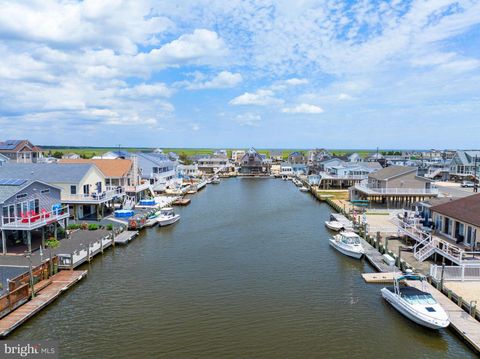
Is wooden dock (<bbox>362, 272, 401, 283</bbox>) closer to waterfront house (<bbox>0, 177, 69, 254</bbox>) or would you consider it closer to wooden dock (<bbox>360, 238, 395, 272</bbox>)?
wooden dock (<bbox>360, 238, 395, 272</bbox>)

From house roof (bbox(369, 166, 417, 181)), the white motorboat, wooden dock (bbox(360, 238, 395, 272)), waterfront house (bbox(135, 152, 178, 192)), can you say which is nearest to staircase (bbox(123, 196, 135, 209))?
waterfront house (bbox(135, 152, 178, 192))

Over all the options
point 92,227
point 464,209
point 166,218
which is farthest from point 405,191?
point 92,227

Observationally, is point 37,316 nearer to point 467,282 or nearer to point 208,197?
point 467,282

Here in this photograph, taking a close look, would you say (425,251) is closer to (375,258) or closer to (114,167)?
(375,258)

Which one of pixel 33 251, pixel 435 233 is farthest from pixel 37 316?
pixel 435 233

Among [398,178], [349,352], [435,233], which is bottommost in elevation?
[349,352]
